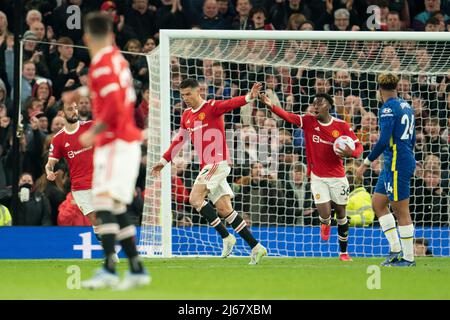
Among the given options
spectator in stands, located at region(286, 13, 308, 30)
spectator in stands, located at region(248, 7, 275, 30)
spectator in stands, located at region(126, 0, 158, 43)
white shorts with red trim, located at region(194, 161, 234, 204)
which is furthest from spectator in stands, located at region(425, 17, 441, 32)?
white shorts with red trim, located at region(194, 161, 234, 204)

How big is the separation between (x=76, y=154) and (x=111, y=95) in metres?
5.60

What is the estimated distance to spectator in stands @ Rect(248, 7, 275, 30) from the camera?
17.8m

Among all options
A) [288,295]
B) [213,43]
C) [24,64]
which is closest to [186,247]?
[213,43]

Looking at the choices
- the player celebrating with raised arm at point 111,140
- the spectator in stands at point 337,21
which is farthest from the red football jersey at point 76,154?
the spectator in stands at point 337,21

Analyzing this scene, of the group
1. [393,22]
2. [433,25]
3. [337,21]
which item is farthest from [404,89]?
[337,21]

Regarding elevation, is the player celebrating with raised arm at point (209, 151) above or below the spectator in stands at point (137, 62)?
below

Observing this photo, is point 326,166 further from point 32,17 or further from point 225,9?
point 32,17

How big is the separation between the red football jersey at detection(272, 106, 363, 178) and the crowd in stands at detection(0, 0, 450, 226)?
166 cm

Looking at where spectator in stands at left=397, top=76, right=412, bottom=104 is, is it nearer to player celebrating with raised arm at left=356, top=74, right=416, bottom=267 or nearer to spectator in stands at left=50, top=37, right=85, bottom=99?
player celebrating with raised arm at left=356, top=74, right=416, bottom=267

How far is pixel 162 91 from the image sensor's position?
14.7m

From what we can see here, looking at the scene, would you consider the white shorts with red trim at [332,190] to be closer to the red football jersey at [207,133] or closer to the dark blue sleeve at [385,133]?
the red football jersey at [207,133]

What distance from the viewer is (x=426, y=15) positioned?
1892 centimetres

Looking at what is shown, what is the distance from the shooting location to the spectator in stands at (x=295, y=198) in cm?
1608

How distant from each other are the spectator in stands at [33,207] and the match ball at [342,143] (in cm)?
446
